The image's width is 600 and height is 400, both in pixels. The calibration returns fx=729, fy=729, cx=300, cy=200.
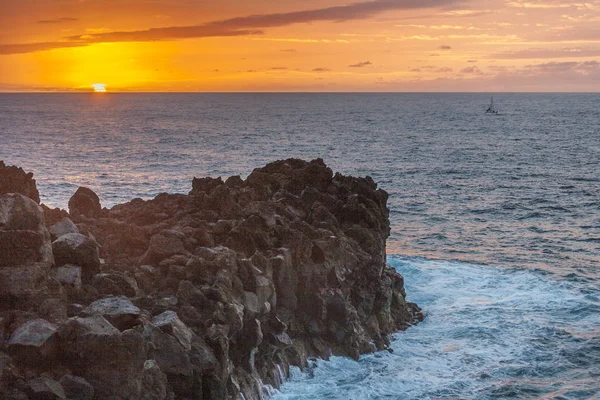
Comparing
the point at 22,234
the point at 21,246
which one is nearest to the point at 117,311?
the point at 21,246

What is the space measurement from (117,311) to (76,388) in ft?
10.3

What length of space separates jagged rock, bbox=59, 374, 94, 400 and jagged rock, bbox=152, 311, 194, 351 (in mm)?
3499

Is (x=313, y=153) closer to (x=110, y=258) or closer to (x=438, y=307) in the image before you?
(x=438, y=307)

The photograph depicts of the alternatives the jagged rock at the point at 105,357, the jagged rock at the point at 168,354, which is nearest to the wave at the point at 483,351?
the jagged rock at the point at 168,354

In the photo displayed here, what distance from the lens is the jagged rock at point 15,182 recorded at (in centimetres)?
3017

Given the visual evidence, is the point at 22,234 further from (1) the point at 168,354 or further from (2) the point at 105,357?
(1) the point at 168,354

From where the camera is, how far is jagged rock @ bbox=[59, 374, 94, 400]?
19.3m

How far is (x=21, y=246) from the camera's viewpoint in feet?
76.1

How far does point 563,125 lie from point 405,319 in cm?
16873

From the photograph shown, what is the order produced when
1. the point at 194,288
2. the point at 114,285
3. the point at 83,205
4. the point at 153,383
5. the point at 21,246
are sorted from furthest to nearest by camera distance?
the point at 83,205, the point at 194,288, the point at 114,285, the point at 21,246, the point at 153,383

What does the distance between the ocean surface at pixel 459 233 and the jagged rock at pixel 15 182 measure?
537 inches

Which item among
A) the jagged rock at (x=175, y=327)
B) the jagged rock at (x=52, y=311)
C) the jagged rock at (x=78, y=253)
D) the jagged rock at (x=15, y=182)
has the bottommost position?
the jagged rock at (x=175, y=327)

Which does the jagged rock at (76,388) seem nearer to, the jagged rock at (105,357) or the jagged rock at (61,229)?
the jagged rock at (105,357)

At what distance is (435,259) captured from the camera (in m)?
50.6
